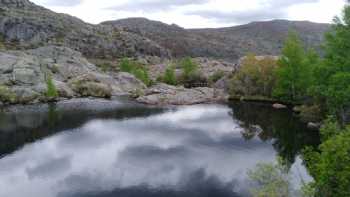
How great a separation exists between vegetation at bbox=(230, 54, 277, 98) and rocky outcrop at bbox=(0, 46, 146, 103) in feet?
115

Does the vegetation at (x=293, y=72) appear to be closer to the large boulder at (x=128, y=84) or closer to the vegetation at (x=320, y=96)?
the vegetation at (x=320, y=96)

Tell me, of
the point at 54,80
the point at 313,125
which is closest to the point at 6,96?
the point at 54,80

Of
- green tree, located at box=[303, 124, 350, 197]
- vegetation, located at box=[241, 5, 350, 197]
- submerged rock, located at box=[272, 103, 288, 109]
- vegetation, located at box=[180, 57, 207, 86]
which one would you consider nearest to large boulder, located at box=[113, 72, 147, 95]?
vegetation, located at box=[180, 57, 207, 86]

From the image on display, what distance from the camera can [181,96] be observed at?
370 ft

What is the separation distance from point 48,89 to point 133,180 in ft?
237

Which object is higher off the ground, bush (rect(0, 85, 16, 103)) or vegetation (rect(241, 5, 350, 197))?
vegetation (rect(241, 5, 350, 197))

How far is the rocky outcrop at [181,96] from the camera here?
4259 inches

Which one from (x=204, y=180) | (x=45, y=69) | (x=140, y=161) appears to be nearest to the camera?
(x=204, y=180)

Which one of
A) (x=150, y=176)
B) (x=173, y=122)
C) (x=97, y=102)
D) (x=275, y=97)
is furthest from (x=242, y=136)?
(x=97, y=102)

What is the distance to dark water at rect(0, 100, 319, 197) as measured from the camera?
45.9m

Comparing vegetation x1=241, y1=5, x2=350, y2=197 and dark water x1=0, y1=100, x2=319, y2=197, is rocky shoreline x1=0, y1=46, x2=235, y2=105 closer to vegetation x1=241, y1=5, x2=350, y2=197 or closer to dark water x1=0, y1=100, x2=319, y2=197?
vegetation x1=241, y1=5, x2=350, y2=197

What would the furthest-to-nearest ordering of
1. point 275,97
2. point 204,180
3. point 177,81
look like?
point 177,81
point 275,97
point 204,180

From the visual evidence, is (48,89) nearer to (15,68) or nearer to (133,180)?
(15,68)

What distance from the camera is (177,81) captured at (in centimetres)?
15162
